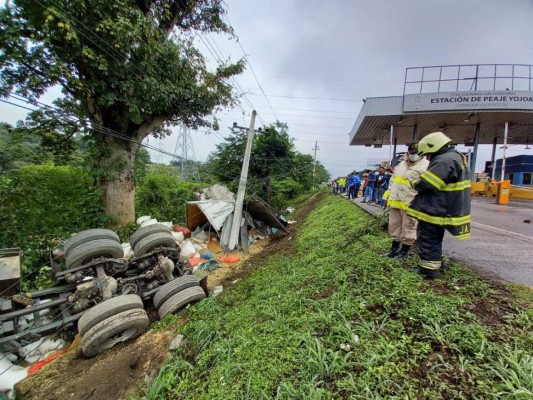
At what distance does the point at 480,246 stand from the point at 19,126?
1176 cm

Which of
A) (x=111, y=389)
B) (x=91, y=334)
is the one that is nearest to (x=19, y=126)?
(x=91, y=334)

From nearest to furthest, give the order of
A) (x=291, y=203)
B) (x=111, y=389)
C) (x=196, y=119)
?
(x=111, y=389), (x=196, y=119), (x=291, y=203)

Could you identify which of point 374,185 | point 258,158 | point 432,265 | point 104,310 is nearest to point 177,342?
point 104,310

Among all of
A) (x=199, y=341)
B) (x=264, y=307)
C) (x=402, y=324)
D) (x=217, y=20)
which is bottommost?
(x=199, y=341)

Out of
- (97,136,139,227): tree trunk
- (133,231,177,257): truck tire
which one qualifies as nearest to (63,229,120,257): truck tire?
(133,231,177,257): truck tire

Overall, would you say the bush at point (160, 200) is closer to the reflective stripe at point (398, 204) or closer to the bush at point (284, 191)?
the bush at point (284, 191)

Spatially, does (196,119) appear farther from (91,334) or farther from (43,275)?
(91,334)

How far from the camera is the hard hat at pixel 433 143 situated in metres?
2.71

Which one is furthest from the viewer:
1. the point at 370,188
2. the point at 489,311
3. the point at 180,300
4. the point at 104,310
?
the point at 370,188

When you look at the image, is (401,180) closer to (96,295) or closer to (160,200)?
(96,295)

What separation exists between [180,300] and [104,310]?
1.11 metres

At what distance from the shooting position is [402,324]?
7.14 feet

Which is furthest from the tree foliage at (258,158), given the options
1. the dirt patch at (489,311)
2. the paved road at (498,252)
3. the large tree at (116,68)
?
the dirt patch at (489,311)

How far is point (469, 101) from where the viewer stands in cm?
1378
